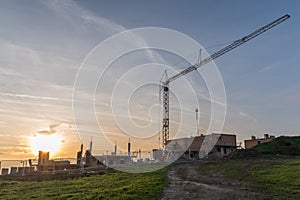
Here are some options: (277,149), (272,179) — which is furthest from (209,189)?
(277,149)

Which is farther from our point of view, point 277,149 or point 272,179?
point 277,149

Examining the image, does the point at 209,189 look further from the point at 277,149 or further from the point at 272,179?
the point at 277,149

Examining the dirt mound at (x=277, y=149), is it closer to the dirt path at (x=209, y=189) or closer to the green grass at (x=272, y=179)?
the green grass at (x=272, y=179)

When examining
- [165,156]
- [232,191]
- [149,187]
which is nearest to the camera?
[232,191]

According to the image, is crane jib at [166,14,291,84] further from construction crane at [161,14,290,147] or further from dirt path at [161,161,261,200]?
dirt path at [161,161,261,200]

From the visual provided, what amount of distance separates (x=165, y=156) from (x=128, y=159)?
8839mm

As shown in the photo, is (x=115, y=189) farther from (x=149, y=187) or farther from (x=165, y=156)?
(x=165, y=156)

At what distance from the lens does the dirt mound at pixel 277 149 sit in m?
38.8

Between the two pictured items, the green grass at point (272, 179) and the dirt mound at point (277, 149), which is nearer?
the green grass at point (272, 179)

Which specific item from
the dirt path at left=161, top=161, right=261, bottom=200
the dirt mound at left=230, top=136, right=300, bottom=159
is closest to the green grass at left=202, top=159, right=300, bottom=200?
the dirt path at left=161, top=161, right=261, bottom=200

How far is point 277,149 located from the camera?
134ft

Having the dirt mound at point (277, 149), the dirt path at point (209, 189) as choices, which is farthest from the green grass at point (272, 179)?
the dirt mound at point (277, 149)

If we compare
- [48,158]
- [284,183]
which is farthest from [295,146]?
[48,158]

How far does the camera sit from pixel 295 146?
41.5 m
